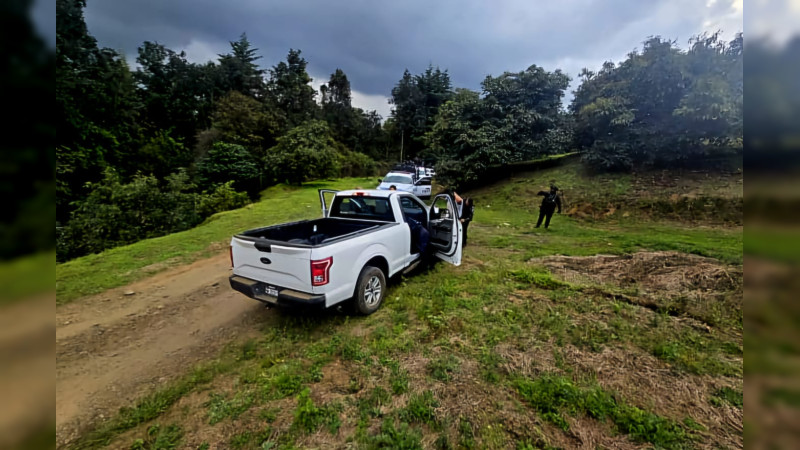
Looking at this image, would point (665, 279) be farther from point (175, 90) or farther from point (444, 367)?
point (175, 90)

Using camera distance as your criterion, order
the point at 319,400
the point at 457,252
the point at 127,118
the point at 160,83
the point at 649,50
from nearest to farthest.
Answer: the point at 319,400 < the point at 457,252 < the point at 649,50 < the point at 127,118 < the point at 160,83

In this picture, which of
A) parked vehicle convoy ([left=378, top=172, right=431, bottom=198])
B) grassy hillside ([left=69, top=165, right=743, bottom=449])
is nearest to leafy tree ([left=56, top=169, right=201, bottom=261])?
grassy hillside ([left=69, top=165, right=743, bottom=449])

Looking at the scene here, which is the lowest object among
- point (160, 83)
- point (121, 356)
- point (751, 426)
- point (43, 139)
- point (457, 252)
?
point (121, 356)

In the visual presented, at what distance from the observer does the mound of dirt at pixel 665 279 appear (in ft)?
13.7

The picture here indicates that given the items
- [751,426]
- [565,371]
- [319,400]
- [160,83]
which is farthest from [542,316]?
[160,83]

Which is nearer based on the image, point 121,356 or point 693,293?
point 121,356

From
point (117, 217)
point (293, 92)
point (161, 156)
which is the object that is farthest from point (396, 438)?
point (293, 92)

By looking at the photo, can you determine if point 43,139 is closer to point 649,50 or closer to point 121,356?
point 121,356

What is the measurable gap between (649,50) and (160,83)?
3815 cm

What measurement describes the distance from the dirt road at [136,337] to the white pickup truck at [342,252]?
0.78m

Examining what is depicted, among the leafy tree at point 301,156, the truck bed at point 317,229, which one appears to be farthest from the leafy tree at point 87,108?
the truck bed at point 317,229

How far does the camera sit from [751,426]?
2.04 ft

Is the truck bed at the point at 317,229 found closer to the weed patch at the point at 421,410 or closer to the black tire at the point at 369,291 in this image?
the black tire at the point at 369,291

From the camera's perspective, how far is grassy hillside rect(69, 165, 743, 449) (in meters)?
2.40
